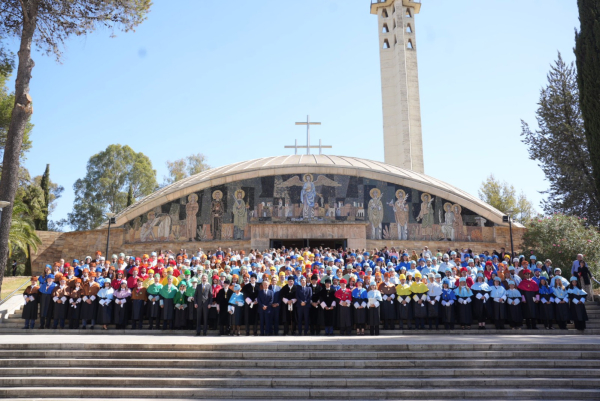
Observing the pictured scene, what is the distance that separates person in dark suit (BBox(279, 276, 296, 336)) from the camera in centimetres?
1128

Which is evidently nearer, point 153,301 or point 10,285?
point 153,301

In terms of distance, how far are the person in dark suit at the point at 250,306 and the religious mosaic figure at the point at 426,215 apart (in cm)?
1258

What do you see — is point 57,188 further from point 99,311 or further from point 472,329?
point 472,329

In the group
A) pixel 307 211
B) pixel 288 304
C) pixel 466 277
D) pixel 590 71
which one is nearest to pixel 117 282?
pixel 288 304

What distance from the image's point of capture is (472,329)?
11859mm

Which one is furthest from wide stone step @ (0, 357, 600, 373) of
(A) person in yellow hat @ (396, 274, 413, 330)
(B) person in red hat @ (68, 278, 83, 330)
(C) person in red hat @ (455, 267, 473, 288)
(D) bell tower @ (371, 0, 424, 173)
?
(D) bell tower @ (371, 0, 424, 173)

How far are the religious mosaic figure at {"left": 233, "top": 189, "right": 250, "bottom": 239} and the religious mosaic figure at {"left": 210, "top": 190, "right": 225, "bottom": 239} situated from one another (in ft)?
2.20

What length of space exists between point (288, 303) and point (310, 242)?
11131 mm

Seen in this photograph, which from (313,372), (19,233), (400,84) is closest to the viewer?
(313,372)

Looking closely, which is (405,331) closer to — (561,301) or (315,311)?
(315,311)

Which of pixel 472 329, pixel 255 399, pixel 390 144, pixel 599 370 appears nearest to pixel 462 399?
pixel 599 370

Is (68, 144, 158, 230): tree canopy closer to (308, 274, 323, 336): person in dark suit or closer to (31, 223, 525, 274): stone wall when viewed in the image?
(31, 223, 525, 274): stone wall

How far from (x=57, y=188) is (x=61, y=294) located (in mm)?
43841

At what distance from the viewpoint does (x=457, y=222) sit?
22.5 m
